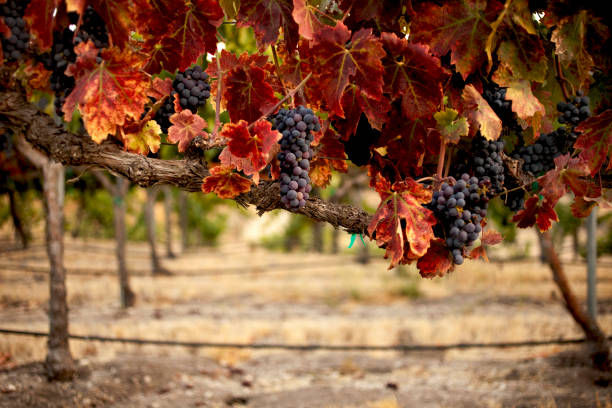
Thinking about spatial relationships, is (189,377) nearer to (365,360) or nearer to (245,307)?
(365,360)

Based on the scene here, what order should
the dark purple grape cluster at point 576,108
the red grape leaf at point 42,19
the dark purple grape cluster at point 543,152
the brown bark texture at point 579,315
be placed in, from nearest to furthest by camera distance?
the red grape leaf at point 42,19, the dark purple grape cluster at point 576,108, the dark purple grape cluster at point 543,152, the brown bark texture at point 579,315

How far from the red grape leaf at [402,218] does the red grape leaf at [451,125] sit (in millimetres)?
155

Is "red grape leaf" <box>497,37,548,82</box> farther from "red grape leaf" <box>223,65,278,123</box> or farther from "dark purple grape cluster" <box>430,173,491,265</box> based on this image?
"red grape leaf" <box>223,65,278,123</box>

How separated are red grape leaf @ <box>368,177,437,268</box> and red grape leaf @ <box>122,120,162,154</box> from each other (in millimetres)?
610

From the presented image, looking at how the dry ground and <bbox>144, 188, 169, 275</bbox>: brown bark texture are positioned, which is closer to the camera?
the dry ground

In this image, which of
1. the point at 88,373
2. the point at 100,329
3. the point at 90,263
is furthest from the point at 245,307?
the point at 90,263

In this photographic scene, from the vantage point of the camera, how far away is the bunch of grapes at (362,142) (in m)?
1.47

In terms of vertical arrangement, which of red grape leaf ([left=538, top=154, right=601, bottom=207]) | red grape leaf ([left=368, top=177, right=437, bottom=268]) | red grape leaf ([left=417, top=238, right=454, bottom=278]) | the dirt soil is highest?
red grape leaf ([left=538, top=154, right=601, bottom=207])

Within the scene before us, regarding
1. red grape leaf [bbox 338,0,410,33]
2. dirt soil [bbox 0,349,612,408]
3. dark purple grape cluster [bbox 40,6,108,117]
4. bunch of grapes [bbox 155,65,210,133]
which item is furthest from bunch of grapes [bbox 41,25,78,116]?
dirt soil [bbox 0,349,612,408]

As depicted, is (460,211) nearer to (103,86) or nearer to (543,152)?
(543,152)

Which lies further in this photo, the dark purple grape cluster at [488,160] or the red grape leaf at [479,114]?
the dark purple grape cluster at [488,160]

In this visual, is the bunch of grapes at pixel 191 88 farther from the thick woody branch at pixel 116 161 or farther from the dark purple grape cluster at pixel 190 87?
the thick woody branch at pixel 116 161

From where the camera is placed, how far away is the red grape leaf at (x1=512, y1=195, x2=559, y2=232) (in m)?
1.28

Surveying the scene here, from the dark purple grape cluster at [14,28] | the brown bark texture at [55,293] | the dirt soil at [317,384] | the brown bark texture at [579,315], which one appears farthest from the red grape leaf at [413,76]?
the brown bark texture at [55,293]
